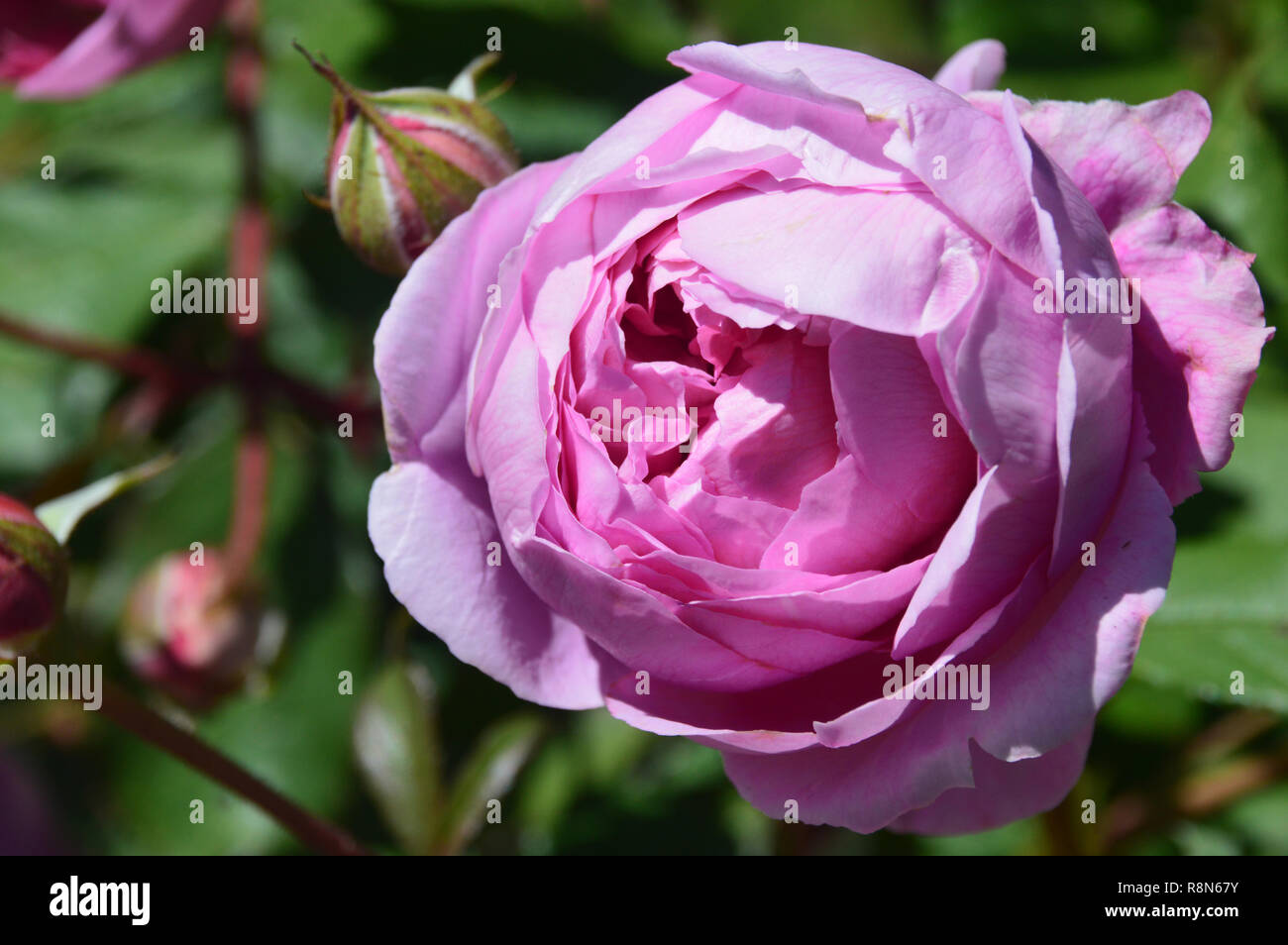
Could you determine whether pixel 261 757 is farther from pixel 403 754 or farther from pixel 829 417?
pixel 829 417

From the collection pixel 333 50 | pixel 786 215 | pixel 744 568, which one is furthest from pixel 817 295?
pixel 333 50

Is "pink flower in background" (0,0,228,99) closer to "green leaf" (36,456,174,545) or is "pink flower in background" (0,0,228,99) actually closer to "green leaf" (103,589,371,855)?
"green leaf" (36,456,174,545)

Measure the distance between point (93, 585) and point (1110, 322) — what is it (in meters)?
1.48

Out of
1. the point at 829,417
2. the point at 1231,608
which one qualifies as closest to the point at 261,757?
the point at 829,417

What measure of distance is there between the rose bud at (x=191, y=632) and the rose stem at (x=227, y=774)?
0.44 metres

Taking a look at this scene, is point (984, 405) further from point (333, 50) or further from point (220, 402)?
point (220, 402)

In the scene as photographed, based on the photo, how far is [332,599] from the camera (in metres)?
1.67

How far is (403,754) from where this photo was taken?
1290mm

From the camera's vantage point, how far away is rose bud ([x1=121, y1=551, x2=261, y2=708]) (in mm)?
1443

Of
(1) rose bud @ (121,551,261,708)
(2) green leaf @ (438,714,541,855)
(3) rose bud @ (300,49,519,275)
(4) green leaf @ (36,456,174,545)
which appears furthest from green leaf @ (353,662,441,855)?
(3) rose bud @ (300,49,519,275)

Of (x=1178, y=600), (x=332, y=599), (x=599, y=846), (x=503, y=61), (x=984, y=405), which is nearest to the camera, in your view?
(x=984, y=405)

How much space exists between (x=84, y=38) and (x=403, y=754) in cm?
87

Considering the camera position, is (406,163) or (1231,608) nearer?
(406,163)

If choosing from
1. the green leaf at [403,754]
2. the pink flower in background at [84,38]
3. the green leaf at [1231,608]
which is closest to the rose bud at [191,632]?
the green leaf at [403,754]
